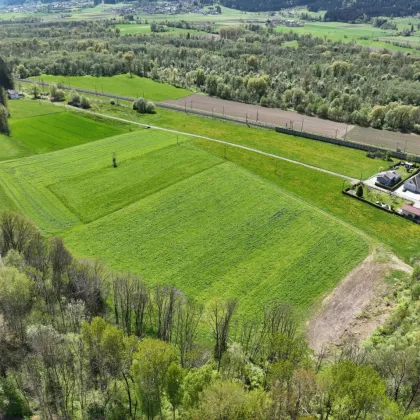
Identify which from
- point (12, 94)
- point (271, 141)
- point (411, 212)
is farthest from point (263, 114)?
point (12, 94)

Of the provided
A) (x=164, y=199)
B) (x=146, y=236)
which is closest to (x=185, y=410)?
(x=146, y=236)

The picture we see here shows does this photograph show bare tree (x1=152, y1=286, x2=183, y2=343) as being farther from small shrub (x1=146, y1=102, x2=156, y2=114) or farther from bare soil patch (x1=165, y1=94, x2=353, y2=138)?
small shrub (x1=146, y1=102, x2=156, y2=114)

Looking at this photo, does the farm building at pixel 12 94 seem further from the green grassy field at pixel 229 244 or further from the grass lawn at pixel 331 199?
the green grassy field at pixel 229 244

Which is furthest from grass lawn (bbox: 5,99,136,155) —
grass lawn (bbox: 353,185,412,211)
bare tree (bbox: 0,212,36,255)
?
grass lawn (bbox: 353,185,412,211)

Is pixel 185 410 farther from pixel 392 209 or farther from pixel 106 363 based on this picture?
pixel 392 209

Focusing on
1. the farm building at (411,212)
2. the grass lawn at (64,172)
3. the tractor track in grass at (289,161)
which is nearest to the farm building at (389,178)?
the tractor track in grass at (289,161)

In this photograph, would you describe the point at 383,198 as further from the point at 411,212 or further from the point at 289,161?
the point at 289,161
